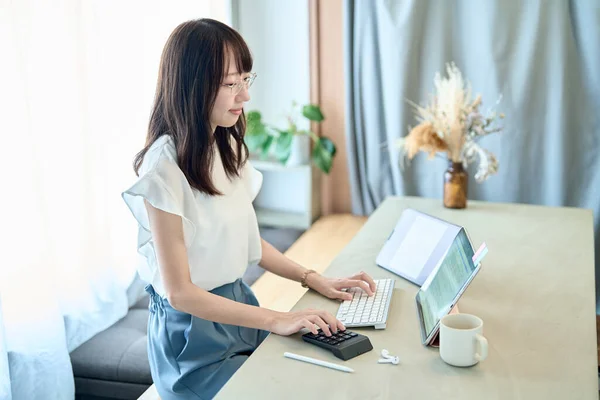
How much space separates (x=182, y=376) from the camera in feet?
5.36

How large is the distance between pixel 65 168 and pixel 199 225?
0.96 m

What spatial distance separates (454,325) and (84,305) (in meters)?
1.57

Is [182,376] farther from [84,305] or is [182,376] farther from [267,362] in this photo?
[84,305]

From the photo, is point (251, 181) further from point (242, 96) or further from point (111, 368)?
point (111, 368)

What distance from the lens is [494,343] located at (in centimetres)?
147

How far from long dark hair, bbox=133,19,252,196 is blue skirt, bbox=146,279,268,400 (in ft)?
1.05

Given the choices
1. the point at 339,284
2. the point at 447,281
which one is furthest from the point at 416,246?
the point at 447,281

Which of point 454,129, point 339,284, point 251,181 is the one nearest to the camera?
point 339,284

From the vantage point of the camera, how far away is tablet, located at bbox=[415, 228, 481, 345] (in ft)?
4.67

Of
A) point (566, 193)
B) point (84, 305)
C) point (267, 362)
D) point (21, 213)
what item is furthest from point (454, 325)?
point (566, 193)

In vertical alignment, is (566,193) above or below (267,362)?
below

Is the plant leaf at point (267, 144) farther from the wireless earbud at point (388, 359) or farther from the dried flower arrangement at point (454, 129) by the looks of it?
the wireless earbud at point (388, 359)

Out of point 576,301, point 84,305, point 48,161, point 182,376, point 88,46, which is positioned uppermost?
point 88,46

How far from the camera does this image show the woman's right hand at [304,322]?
4.78 ft
